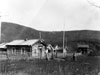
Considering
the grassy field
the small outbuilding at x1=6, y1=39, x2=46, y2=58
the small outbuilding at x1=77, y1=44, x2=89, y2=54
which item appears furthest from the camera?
the small outbuilding at x1=77, y1=44, x2=89, y2=54

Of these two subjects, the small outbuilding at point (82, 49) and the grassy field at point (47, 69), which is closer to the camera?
the grassy field at point (47, 69)

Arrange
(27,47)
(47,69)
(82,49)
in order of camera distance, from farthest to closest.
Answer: (82,49)
(27,47)
(47,69)

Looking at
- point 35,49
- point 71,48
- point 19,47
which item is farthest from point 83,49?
point 19,47

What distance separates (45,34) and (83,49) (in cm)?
1248

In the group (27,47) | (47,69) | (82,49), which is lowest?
(82,49)

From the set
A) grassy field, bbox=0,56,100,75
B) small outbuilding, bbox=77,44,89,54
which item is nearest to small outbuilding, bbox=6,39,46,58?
grassy field, bbox=0,56,100,75

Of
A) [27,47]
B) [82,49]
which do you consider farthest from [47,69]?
[82,49]

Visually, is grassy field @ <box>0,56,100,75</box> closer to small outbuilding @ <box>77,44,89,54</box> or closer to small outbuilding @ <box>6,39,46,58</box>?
small outbuilding @ <box>6,39,46,58</box>

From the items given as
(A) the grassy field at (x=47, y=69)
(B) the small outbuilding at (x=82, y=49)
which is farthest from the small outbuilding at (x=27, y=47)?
(B) the small outbuilding at (x=82, y=49)

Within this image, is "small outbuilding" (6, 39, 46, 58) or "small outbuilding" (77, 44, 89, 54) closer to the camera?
"small outbuilding" (6, 39, 46, 58)

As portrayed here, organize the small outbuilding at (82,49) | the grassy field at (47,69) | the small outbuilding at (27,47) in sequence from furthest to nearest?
1. the small outbuilding at (82,49)
2. the small outbuilding at (27,47)
3. the grassy field at (47,69)

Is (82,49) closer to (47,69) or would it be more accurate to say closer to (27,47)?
(27,47)

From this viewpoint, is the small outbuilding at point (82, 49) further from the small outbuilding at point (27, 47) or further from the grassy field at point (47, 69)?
the grassy field at point (47, 69)

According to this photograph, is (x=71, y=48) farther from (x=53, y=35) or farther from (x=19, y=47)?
(x=19, y=47)
